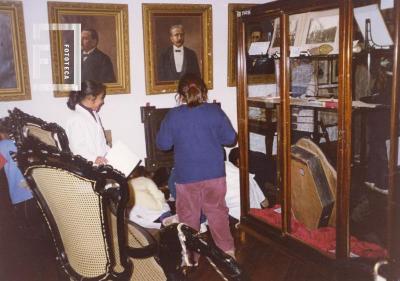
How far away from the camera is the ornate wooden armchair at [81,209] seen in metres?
1.49

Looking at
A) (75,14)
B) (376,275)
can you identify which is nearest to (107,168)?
(376,275)

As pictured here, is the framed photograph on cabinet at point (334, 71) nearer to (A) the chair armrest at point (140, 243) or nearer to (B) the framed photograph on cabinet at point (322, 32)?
(B) the framed photograph on cabinet at point (322, 32)

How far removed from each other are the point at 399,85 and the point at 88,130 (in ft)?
6.84

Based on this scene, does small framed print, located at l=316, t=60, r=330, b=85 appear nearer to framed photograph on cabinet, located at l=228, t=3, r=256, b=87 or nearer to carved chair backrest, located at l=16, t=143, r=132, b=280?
framed photograph on cabinet, located at l=228, t=3, r=256, b=87

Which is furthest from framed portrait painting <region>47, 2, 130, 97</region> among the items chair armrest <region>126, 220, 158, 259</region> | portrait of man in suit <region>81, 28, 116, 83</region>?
chair armrest <region>126, 220, 158, 259</region>

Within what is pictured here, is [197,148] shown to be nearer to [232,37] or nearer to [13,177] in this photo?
[13,177]

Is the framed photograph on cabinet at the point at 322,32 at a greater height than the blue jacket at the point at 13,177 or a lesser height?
greater

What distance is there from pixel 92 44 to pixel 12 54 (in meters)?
0.64

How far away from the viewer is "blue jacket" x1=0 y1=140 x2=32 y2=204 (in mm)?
2844

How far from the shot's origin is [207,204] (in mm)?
2865

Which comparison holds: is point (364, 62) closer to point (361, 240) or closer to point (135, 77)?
point (361, 240)

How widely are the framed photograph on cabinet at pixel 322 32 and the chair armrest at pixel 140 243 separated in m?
1.64

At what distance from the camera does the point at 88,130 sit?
2.94 meters

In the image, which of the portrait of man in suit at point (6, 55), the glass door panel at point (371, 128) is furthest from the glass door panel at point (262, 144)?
the portrait of man in suit at point (6, 55)
